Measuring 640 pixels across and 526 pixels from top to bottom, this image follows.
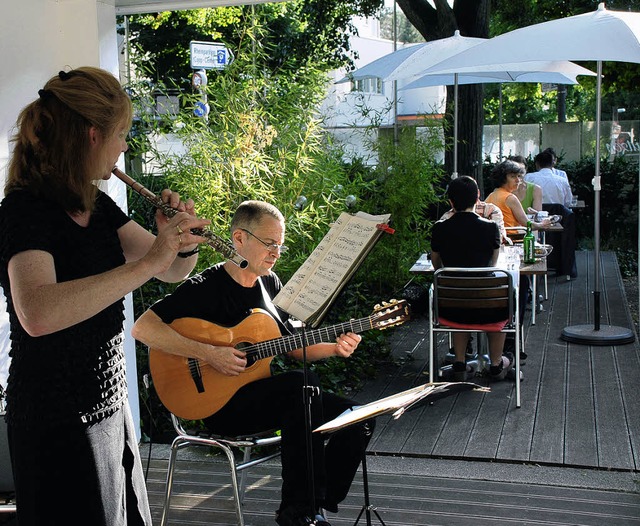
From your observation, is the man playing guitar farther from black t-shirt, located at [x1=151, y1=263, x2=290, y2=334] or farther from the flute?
the flute

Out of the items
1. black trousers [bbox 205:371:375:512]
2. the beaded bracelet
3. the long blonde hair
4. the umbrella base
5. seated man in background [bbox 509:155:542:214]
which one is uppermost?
the long blonde hair

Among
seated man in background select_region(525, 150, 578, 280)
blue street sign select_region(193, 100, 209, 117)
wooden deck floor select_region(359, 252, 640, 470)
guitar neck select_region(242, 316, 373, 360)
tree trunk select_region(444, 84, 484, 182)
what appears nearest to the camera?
guitar neck select_region(242, 316, 373, 360)

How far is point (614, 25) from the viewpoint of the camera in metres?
6.21

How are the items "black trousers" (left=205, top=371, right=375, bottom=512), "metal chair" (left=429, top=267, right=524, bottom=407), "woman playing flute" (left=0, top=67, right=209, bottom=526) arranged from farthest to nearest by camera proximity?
"metal chair" (left=429, top=267, right=524, bottom=407) < "black trousers" (left=205, top=371, right=375, bottom=512) < "woman playing flute" (left=0, top=67, right=209, bottom=526)

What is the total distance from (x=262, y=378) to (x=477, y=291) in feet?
7.62

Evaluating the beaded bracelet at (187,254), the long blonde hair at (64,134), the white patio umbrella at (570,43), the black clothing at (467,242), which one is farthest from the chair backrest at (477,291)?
the long blonde hair at (64,134)

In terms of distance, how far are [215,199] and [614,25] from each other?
3.15 meters

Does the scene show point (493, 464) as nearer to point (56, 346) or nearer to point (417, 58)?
point (56, 346)

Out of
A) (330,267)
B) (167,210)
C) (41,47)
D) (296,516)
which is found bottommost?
(296,516)

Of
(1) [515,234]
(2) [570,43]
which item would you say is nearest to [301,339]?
(2) [570,43]

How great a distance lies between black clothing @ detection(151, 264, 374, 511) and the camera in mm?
3291

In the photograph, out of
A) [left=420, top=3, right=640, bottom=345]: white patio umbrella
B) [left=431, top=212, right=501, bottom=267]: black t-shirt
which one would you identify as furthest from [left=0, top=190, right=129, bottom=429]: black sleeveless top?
[left=420, top=3, right=640, bottom=345]: white patio umbrella

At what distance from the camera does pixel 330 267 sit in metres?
2.70

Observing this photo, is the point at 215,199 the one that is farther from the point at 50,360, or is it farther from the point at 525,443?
the point at 50,360
